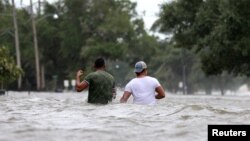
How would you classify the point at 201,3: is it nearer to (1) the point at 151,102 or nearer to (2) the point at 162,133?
(1) the point at 151,102

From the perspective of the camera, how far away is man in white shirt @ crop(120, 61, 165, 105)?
1346 cm

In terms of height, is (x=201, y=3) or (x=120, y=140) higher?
(x=201, y=3)

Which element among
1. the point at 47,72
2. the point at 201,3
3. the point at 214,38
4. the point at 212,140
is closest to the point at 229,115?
the point at 212,140

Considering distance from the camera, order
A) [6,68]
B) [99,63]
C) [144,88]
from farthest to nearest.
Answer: [6,68] → [99,63] → [144,88]

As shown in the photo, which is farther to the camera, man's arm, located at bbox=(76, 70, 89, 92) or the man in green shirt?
the man in green shirt

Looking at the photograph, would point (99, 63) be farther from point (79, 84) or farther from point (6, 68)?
point (6, 68)

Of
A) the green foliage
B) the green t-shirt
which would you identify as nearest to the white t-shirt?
the green t-shirt

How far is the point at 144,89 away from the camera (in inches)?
534

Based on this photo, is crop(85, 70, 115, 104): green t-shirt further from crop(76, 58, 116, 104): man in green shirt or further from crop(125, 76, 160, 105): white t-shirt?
crop(125, 76, 160, 105): white t-shirt

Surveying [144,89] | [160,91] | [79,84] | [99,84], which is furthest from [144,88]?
[79,84]

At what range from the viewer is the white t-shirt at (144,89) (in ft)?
44.3

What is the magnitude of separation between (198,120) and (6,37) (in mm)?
74544

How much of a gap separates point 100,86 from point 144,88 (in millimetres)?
1319

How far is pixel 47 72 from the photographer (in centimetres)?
8900
